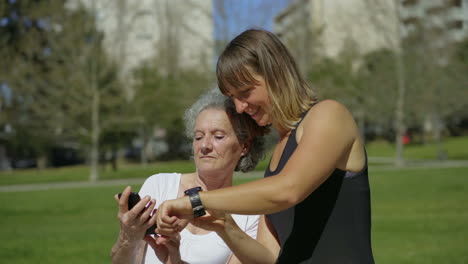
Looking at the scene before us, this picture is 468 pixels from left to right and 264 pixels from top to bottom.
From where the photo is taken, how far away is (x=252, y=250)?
2.86 m

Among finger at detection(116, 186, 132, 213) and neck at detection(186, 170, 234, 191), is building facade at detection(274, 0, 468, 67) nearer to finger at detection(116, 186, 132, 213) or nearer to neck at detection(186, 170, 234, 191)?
neck at detection(186, 170, 234, 191)

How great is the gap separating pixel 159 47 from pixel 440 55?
23.3 m

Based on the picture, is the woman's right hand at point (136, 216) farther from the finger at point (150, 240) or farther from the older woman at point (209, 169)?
the older woman at point (209, 169)

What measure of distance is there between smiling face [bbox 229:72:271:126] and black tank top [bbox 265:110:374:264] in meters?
0.19

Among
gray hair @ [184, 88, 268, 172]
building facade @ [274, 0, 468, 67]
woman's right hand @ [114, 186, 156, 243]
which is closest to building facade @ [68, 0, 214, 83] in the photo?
building facade @ [274, 0, 468, 67]

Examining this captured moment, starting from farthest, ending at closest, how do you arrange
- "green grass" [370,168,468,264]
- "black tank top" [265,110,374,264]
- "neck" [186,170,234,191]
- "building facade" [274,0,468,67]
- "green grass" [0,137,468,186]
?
"building facade" [274,0,468,67], "green grass" [0,137,468,186], "green grass" [370,168,468,264], "neck" [186,170,234,191], "black tank top" [265,110,374,264]

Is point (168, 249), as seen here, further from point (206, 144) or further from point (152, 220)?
point (206, 144)

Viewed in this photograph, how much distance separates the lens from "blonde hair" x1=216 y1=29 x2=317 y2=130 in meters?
2.51

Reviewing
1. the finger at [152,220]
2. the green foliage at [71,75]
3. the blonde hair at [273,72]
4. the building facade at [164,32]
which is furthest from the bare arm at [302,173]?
the building facade at [164,32]

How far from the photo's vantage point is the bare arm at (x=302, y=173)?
223 centimetres

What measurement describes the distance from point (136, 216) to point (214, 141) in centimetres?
78

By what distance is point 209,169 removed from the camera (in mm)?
3420

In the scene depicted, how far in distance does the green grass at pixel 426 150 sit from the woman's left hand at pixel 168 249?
41439mm

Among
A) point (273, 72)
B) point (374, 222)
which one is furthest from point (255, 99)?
point (374, 222)
